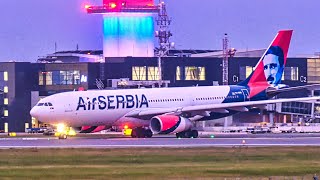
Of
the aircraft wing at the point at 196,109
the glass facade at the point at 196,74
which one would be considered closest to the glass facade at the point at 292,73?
the glass facade at the point at 196,74

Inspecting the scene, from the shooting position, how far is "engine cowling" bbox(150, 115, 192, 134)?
99.5 m

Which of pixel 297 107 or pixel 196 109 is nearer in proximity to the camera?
pixel 196 109

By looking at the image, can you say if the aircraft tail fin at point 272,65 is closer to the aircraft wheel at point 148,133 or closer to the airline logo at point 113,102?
the airline logo at point 113,102

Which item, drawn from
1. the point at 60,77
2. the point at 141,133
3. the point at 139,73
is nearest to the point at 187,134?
the point at 141,133

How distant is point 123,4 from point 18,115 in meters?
36.9

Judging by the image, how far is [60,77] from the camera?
549 feet

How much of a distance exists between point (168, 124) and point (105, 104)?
561 centimetres

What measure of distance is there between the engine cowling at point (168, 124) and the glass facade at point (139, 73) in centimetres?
6833

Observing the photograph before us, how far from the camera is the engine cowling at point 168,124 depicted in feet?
326

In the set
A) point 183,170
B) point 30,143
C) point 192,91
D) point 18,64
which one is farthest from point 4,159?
point 18,64

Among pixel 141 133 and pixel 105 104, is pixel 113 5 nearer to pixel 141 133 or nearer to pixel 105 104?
pixel 141 133

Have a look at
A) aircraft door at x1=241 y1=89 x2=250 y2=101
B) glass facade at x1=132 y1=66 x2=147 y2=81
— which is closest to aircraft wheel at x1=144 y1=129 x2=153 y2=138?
aircraft door at x1=241 y1=89 x2=250 y2=101

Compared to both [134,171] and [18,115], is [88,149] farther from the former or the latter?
[18,115]

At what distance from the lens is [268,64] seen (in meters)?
114
